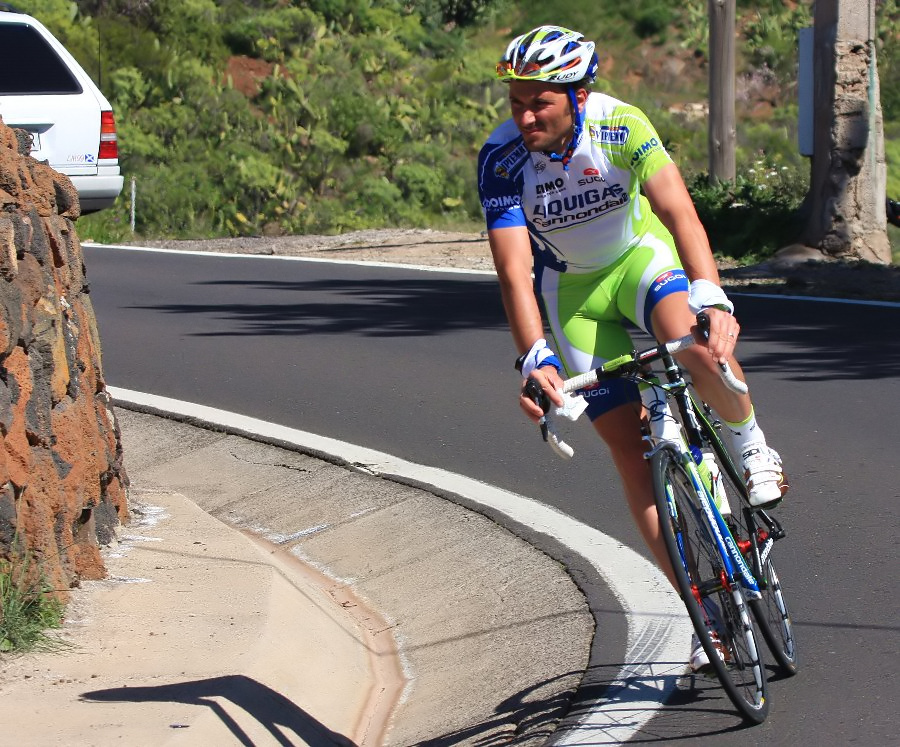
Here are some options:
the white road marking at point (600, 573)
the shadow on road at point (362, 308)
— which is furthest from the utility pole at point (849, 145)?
the white road marking at point (600, 573)

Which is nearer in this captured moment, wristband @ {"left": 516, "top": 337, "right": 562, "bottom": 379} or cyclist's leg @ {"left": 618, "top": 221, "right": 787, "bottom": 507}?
wristband @ {"left": 516, "top": 337, "right": 562, "bottom": 379}

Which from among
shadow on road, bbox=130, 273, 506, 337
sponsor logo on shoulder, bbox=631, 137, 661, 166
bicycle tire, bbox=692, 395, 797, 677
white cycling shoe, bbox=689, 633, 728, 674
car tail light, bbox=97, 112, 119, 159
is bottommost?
shadow on road, bbox=130, 273, 506, 337

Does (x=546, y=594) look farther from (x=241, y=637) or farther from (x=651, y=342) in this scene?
(x=651, y=342)

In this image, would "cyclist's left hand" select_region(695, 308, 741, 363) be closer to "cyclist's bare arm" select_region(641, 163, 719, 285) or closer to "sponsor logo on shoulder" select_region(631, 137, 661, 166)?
"cyclist's bare arm" select_region(641, 163, 719, 285)

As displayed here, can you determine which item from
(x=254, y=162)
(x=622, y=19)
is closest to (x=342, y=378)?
(x=254, y=162)

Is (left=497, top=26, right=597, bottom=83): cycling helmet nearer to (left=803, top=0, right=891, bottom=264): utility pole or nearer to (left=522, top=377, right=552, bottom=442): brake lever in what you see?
(left=522, top=377, right=552, bottom=442): brake lever

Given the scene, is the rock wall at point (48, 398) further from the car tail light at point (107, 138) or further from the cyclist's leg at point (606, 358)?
the car tail light at point (107, 138)

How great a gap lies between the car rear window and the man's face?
855cm

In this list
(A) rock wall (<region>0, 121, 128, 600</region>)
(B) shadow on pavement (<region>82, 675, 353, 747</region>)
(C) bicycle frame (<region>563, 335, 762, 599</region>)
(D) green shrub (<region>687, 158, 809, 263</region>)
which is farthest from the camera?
(D) green shrub (<region>687, 158, 809, 263</region>)

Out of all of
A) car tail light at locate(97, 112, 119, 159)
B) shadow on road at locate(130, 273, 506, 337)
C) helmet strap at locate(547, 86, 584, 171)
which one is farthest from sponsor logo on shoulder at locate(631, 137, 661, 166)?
car tail light at locate(97, 112, 119, 159)

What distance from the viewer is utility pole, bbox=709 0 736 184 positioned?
20.0 meters

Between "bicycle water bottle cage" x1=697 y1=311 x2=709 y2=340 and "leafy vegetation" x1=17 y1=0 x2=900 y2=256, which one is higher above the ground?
"bicycle water bottle cage" x1=697 y1=311 x2=709 y2=340

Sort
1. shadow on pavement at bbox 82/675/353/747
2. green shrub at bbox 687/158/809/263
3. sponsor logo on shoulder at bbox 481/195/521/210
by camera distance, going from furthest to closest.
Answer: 1. green shrub at bbox 687/158/809/263
2. shadow on pavement at bbox 82/675/353/747
3. sponsor logo on shoulder at bbox 481/195/521/210

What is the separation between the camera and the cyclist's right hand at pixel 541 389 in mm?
3959
